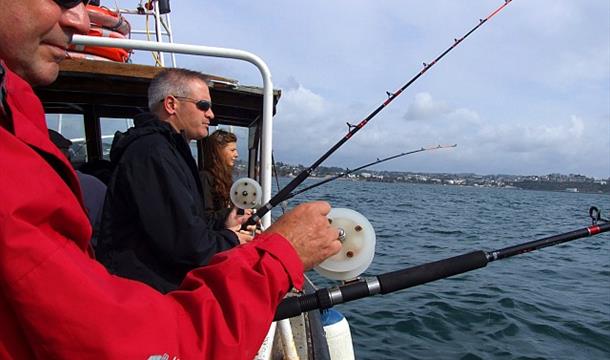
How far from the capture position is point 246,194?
3529 mm

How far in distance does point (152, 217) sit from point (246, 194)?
1584mm

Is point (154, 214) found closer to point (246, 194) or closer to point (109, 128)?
point (246, 194)

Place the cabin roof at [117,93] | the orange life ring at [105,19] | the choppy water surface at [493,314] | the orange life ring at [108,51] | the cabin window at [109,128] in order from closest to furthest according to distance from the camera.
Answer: the cabin roof at [117,93]
the orange life ring at [108,51]
the orange life ring at [105,19]
the cabin window at [109,128]
the choppy water surface at [493,314]

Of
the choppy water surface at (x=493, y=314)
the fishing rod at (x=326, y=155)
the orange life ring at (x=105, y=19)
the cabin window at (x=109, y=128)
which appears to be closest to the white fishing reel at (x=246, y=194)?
the fishing rod at (x=326, y=155)

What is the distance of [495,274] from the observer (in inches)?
394

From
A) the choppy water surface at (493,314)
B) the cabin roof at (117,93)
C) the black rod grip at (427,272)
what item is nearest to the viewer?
the black rod grip at (427,272)

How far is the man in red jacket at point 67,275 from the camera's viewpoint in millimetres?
830

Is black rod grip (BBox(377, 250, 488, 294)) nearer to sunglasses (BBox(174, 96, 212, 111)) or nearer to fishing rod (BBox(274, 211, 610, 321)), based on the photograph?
fishing rod (BBox(274, 211, 610, 321))

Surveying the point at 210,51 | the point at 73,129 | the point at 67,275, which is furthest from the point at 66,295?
the point at 73,129

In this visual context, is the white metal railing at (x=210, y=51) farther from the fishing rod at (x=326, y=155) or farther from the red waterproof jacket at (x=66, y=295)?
the red waterproof jacket at (x=66, y=295)

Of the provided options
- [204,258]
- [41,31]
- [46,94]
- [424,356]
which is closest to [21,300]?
[41,31]

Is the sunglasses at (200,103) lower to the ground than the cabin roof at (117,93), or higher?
lower

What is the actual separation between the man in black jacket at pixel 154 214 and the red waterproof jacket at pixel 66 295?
866 mm

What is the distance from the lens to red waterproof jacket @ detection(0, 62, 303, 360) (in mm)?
822
